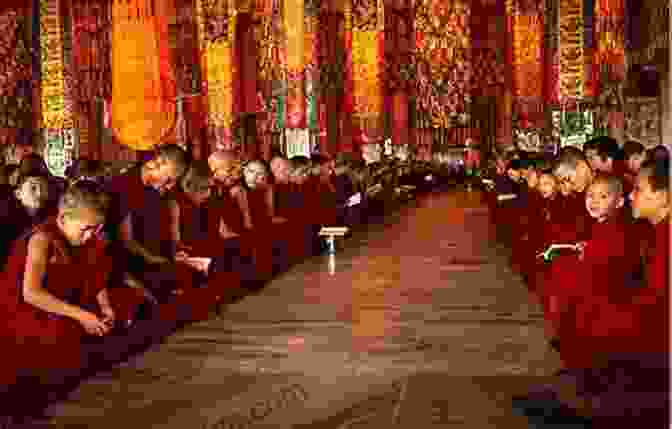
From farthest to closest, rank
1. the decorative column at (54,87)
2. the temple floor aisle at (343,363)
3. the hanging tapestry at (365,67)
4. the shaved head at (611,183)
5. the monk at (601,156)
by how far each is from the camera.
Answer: the hanging tapestry at (365,67)
the decorative column at (54,87)
the monk at (601,156)
the shaved head at (611,183)
the temple floor aisle at (343,363)

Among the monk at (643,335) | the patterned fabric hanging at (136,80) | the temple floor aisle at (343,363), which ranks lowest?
the temple floor aisle at (343,363)

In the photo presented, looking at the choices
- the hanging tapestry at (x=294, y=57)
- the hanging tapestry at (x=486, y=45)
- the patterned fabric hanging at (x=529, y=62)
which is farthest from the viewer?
the hanging tapestry at (x=486, y=45)

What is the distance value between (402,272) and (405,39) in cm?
2537

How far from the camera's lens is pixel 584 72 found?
13242 millimetres

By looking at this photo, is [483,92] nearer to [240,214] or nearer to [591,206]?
[240,214]

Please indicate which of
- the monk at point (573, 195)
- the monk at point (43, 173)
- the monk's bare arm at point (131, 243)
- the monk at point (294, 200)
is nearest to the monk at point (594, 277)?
the monk at point (573, 195)

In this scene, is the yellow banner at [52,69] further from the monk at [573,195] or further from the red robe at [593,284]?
the red robe at [593,284]

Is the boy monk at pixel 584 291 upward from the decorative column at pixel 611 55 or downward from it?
downward

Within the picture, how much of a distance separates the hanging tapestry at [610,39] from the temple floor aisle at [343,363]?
420cm

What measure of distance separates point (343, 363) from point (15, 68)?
1261cm

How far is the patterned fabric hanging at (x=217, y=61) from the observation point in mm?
17297

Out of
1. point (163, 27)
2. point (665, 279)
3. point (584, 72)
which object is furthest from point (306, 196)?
point (665, 279)

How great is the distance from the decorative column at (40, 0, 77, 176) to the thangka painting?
28.6ft

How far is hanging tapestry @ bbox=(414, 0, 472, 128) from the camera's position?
33688 millimetres
